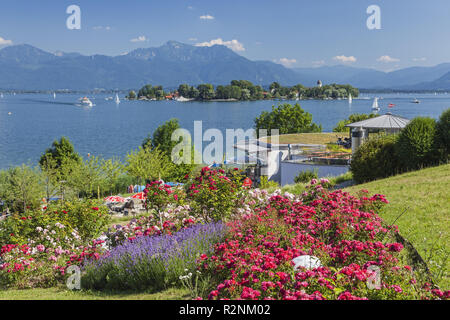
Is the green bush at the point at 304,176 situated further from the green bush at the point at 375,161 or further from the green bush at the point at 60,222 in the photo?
the green bush at the point at 60,222

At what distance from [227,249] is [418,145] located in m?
13.1

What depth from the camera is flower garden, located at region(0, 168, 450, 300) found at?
3.92 m

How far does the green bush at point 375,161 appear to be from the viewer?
15.8 meters

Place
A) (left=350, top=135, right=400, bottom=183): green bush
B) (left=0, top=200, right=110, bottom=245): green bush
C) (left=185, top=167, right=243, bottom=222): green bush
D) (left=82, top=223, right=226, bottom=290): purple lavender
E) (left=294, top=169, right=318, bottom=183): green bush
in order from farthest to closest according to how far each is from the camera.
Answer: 1. (left=294, top=169, right=318, bottom=183): green bush
2. (left=350, top=135, right=400, bottom=183): green bush
3. (left=0, top=200, right=110, bottom=245): green bush
4. (left=185, top=167, right=243, bottom=222): green bush
5. (left=82, top=223, right=226, bottom=290): purple lavender

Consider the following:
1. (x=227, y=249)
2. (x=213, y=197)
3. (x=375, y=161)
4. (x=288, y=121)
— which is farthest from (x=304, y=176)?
(x=288, y=121)

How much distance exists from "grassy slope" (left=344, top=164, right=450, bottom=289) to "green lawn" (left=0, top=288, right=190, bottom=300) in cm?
337

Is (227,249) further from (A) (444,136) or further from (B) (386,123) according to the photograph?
(B) (386,123)

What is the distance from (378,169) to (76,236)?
1220 cm

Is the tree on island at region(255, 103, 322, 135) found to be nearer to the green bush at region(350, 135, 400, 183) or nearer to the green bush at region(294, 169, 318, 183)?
the green bush at region(294, 169, 318, 183)

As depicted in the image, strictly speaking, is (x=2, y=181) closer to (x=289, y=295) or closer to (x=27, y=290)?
(x=27, y=290)

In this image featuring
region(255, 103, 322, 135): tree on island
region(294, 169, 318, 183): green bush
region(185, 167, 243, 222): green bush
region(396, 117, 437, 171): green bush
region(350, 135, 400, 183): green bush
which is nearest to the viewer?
region(185, 167, 243, 222): green bush

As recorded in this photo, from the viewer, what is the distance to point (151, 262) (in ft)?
17.7

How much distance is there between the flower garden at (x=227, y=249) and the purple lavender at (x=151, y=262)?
0.05ft

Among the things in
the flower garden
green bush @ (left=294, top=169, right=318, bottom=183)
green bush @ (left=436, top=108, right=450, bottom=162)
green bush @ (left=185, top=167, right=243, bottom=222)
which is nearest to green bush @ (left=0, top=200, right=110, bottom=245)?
the flower garden
